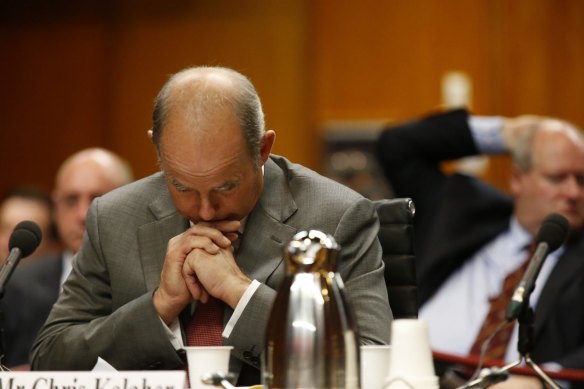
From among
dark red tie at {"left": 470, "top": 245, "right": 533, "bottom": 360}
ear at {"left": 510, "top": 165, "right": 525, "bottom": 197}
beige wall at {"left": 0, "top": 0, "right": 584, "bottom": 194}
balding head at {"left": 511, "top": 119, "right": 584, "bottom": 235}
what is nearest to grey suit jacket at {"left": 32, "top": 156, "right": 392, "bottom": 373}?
dark red tie at {"left": 470, "top": 245, "right": 533, "bottom": 360}

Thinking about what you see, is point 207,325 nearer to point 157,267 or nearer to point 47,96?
point 157,267

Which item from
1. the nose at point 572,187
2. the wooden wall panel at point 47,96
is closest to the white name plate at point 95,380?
the nose at point 572,187

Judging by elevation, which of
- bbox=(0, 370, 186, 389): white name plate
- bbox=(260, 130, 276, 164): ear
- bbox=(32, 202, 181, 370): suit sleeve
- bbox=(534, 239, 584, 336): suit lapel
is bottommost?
bbox=(534, 239, 584, 336): suit lapel

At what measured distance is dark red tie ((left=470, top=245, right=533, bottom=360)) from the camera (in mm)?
3588

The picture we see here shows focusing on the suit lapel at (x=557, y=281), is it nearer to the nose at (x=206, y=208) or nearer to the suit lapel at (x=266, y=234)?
the suit lapel at (x=266, y=234)

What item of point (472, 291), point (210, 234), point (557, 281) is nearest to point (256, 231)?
point (210, 234)

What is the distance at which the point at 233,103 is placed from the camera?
1973mm

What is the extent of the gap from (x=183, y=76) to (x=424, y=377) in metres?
0.83

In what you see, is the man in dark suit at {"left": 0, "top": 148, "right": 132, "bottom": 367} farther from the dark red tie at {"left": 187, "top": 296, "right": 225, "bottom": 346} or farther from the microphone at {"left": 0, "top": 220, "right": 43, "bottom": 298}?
the dark red tie at {"left": 187, "top": 296, "right": 225, "bottom": 346}

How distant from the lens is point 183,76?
203 cm

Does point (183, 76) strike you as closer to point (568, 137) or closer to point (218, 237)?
point (218, 237)

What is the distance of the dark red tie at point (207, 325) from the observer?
2094 mm

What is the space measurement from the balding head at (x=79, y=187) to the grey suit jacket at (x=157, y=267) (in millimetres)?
1640

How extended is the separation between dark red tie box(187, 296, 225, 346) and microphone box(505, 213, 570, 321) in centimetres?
60
